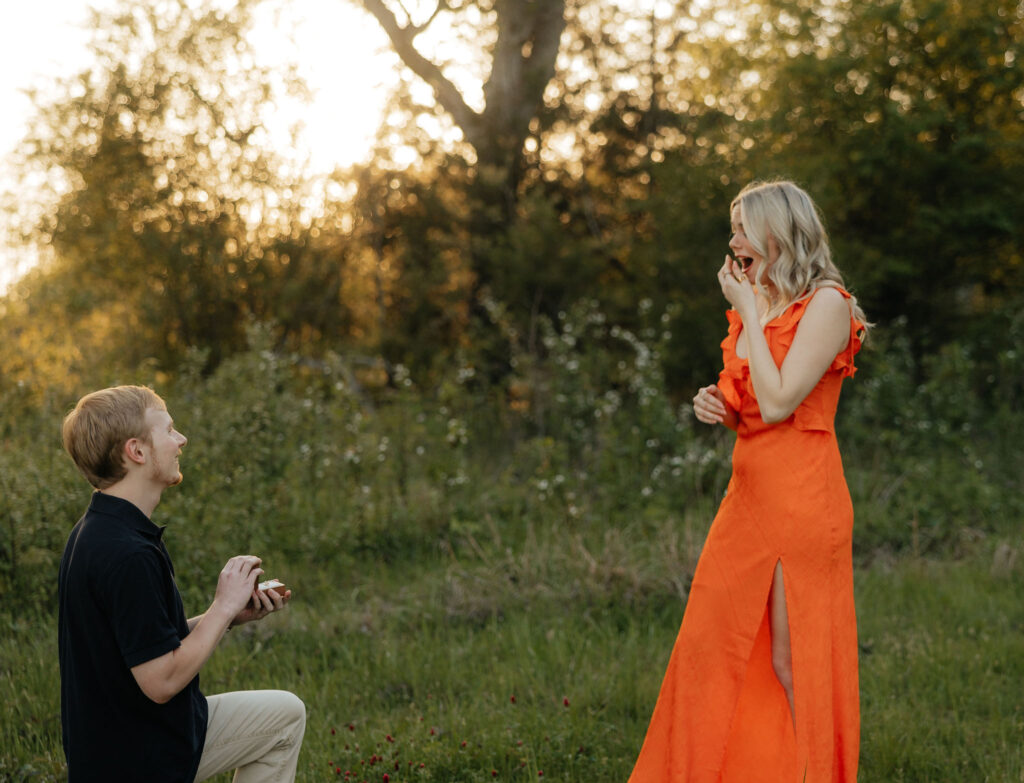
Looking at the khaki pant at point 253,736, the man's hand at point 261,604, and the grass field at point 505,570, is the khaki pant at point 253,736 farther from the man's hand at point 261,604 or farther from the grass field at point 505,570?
the grass field at point 505,570

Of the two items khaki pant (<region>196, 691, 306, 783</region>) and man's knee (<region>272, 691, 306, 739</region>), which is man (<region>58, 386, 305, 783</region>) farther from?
man's knee (<region>272, 691, 306, 739</region>)

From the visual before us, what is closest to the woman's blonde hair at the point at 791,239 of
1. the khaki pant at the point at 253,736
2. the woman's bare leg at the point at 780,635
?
the woman's bare leg at the point at 780,635

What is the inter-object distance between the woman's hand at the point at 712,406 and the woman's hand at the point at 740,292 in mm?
322

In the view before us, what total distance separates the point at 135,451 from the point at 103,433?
0.09 meters

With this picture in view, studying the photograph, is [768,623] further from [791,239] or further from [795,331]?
[791,239]

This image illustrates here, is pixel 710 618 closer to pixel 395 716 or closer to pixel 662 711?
pixel 662 711

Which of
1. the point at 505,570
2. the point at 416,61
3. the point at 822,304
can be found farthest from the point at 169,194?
the point at 822,304

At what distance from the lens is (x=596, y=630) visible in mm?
5324

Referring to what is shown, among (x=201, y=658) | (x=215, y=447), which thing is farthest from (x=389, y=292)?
(x=201, y=658)

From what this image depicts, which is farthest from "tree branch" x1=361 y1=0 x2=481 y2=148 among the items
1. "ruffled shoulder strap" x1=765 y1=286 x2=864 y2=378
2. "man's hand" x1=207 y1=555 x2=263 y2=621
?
"man's hand" x1=207 y1=555 x2=263 y2=621

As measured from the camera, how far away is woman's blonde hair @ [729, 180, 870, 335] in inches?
127

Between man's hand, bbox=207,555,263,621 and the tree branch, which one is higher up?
the tree branch

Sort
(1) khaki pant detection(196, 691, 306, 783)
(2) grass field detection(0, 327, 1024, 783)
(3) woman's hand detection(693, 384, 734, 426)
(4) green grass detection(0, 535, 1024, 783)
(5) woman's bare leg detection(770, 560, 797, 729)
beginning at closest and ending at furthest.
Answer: (1) khaki pant detection(196, 691, 306, 783) < (5) woman's bare leg detection(770, 560, 797, 729) < (3) woman's hand detection(693, 384, 734, 426) < (4) green grass detection(0, 535, 1024, 783) < (2) grass field detection(0, 327, 1024, 783)

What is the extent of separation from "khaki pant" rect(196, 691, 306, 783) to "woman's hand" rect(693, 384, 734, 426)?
168cm
